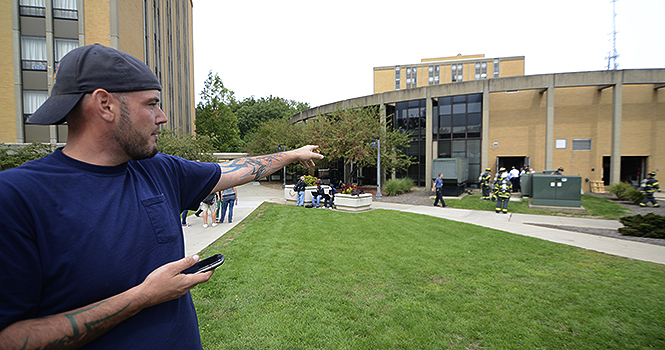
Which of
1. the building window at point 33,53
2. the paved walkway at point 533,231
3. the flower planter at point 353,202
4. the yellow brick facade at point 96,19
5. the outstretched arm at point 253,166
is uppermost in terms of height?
the yellow brick facade at point 96,19

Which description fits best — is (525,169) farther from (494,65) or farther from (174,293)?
(494,65)

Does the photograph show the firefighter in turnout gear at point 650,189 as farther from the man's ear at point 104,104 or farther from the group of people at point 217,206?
the man's ear at point 104,104

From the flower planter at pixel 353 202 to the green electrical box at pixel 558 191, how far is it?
9.19 meters

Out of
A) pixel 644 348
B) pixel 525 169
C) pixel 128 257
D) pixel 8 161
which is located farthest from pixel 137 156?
pixel 525 169

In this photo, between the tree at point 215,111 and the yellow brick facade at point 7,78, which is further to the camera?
the tree at point 215,111

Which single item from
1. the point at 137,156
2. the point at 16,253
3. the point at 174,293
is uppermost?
the point at 137,156

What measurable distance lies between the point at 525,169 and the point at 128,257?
27.5 meters

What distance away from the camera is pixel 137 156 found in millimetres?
1407

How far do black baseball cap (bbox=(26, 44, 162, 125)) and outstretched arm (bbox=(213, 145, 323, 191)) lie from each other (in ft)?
2.91

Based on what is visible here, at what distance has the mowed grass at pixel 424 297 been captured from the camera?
389 centimetres

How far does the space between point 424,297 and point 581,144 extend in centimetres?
2818

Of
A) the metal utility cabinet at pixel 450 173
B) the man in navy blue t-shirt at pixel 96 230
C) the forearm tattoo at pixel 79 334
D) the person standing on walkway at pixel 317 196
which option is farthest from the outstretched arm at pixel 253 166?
the metal utility cabinet at pixel 450 173

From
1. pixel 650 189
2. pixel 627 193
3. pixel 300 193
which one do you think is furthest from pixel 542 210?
pixel 300 193

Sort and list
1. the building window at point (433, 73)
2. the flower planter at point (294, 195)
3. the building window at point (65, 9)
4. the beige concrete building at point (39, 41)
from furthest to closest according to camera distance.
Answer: the building window at point (433, 73) < the building window at point (65, 9) < the beige concrete building at point (39, 41) < the flower planter at point (294, 195)
